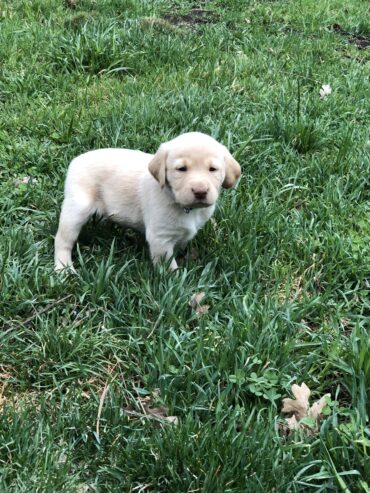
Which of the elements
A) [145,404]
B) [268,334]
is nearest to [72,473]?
[145,404]

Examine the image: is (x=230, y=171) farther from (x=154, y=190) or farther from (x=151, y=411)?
(x=151, y=411)

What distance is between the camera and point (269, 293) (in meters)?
3.17

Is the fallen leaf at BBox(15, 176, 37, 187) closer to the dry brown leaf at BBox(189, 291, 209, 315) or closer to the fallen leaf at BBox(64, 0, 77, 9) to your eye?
the dry brown leaf at BBox(189, 291, 209, 315)

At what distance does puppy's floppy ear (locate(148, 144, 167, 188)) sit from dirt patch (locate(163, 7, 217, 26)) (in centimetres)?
409

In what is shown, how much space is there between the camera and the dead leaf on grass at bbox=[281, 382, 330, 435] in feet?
7.98

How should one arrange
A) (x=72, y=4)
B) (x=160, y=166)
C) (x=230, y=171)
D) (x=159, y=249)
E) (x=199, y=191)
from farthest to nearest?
(x=72, y=4) → (x=159, y=249) → (x=230, y=171) → (x=160, y=166) → (x=199, y=191)

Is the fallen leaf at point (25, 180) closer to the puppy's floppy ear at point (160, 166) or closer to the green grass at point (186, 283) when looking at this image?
the green grass at point (186, 283)

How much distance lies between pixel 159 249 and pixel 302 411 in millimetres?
1161

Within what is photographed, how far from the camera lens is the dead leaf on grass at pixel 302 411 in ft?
7.98

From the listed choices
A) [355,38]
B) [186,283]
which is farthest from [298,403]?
[355,38]

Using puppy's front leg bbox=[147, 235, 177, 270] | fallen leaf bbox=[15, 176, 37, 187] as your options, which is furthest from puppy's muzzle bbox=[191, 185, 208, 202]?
fallen leaf bbox=[15, 176, 37, 187]

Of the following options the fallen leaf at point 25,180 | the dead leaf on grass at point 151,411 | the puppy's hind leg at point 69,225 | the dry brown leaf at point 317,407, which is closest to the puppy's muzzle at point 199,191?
the puppy's hind leg at point 69,225

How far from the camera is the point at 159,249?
127 inches

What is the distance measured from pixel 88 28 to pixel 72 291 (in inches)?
136
